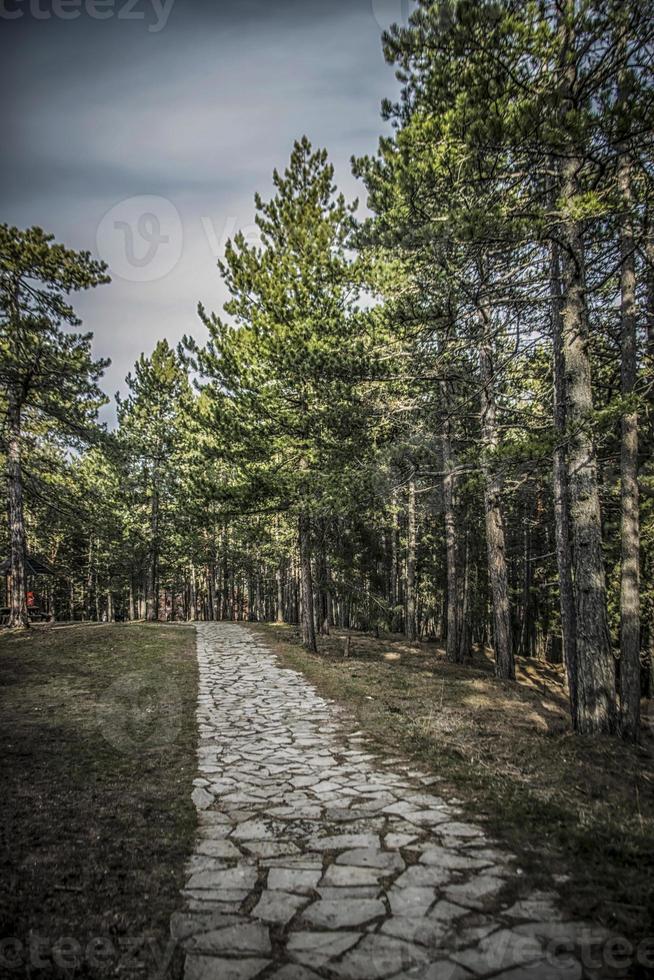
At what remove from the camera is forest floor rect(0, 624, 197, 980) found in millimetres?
2604

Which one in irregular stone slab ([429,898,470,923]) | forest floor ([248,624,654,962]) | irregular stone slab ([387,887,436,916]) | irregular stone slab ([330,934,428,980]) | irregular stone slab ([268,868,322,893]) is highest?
irregular stone slab ([330,934,428,980])

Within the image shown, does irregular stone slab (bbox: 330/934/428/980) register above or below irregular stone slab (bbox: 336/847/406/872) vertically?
above

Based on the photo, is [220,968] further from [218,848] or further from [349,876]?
[218,848]

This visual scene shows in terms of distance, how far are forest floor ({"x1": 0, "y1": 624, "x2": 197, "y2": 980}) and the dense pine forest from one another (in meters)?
5.85

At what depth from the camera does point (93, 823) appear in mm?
4117

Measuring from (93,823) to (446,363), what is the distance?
354 inches

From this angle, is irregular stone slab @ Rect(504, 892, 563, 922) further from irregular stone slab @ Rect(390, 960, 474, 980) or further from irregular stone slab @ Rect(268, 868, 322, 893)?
irregular stone slab @ Rect(268, 868, 322, 893)

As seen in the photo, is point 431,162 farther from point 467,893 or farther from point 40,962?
point 40,962

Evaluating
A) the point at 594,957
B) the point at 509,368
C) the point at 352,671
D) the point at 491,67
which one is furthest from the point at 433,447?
→ the point at 594,957

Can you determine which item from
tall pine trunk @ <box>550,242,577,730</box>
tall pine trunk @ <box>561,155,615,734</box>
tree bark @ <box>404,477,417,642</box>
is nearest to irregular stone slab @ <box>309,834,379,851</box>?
tall pine trunk @ <box>561,155,615,734</box>

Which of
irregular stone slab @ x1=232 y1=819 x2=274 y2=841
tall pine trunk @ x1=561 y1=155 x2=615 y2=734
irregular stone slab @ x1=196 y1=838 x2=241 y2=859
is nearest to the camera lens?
irregular stone slab @ x1=196 y1=838 x2=241 y2=859

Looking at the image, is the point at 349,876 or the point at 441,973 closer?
the point at 441,973

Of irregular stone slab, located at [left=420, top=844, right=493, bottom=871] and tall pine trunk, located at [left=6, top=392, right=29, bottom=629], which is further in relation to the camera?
tall pine trunk, located at [left=6, top=392, right=29, bottom=629]

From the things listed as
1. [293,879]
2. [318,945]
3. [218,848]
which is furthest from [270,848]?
[318,945]
